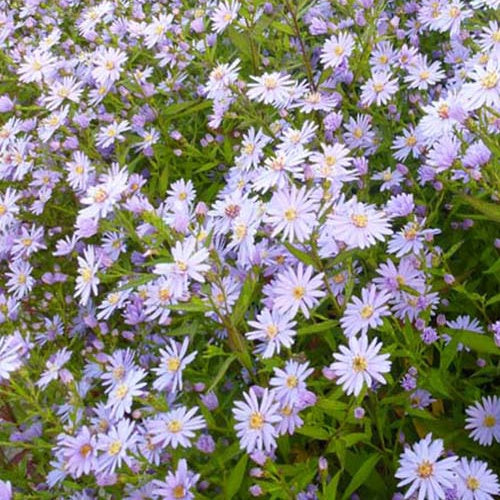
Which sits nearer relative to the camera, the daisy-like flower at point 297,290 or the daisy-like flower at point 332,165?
the daisy-like flower at point 297,290

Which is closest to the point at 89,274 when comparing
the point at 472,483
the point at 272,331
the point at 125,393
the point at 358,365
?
the point at 125,393

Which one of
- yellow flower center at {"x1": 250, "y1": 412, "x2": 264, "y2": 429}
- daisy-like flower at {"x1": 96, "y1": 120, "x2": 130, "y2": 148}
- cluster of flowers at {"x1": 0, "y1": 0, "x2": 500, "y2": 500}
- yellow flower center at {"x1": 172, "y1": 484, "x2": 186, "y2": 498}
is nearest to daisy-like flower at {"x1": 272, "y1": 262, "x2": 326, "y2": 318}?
cluster of flowers at {"x1": 0, "y1": 0, "x2": 500, "y2": 500}

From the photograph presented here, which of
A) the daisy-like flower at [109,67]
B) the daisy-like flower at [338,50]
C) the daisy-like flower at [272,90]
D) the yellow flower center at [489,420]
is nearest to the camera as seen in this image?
the yellow flower center at [489,420]

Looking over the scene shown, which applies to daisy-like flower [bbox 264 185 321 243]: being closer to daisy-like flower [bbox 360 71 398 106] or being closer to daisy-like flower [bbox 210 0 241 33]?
daisy-like flower [bbox 360 71 398 106]

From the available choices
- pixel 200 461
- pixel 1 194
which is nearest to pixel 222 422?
pixel 200 461

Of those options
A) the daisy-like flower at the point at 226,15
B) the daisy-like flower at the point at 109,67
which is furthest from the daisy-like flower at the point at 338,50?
the daisy-like flower at the point at 109,67

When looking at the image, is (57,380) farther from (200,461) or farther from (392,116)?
(392,116)

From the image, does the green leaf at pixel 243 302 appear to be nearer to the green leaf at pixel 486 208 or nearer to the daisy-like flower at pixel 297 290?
the daisy-like flower at pixel 297 290

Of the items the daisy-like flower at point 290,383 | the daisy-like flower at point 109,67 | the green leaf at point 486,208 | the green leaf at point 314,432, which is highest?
the daisy-like flower at point 109,67
